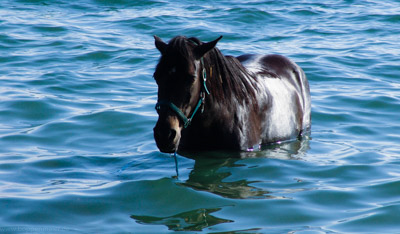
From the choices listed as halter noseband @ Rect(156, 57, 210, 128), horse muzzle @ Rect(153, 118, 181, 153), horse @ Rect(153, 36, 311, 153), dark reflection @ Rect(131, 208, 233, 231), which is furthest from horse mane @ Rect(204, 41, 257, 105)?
dark reflection @ Rect(131, 208, 233, 231)

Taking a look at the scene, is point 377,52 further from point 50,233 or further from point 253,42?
point 50,233

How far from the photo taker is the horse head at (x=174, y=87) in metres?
4.81

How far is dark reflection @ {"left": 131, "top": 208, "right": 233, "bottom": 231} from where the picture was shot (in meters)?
4.29

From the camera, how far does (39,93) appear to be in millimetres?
8141

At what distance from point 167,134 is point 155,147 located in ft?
5.07

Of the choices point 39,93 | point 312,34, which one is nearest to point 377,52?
point 312,34

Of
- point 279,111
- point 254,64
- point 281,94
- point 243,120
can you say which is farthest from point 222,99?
point 254,64

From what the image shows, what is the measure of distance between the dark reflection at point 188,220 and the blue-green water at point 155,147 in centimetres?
1

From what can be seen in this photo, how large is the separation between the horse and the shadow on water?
10cm

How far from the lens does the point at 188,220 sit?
4418mm

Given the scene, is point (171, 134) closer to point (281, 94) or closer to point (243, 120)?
point (243, 120)

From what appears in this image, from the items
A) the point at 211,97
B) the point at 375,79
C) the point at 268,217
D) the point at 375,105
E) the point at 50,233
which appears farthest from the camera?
the point at 375,79

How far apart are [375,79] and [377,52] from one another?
1969 millimetres

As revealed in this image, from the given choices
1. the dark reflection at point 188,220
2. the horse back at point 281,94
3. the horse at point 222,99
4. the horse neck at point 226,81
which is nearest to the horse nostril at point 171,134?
the horse at point 222,99
